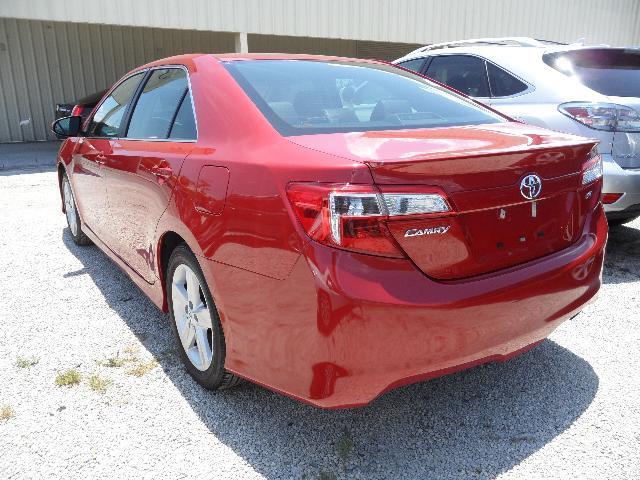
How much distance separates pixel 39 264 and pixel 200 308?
246 centimetres

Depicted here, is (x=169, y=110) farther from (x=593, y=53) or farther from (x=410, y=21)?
(x=410, y=21)

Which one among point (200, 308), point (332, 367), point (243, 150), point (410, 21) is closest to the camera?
point (332, 367)

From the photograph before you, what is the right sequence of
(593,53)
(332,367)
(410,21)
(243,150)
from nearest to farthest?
(332,367), (243,150), (593,53), (410,21)

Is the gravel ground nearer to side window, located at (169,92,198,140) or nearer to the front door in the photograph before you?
the front door

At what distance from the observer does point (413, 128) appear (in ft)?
6.95

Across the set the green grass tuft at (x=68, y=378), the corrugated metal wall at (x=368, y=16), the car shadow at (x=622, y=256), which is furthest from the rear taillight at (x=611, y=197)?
the corrugated metal wall at (x=368, y=16)

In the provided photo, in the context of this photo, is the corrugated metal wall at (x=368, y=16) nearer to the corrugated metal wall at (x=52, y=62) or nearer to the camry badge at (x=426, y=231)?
the corrugated metal wall at (x=52, y=62)

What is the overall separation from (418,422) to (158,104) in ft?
6.77

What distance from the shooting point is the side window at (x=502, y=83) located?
4091mm

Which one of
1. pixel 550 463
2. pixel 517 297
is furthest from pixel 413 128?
pixel 550 463

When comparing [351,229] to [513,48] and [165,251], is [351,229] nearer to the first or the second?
[165,251]

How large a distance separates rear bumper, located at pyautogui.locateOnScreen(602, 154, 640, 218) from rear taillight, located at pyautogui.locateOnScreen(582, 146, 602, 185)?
142 centimetres

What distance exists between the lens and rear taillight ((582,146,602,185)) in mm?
→ 2041

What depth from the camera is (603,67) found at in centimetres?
394
